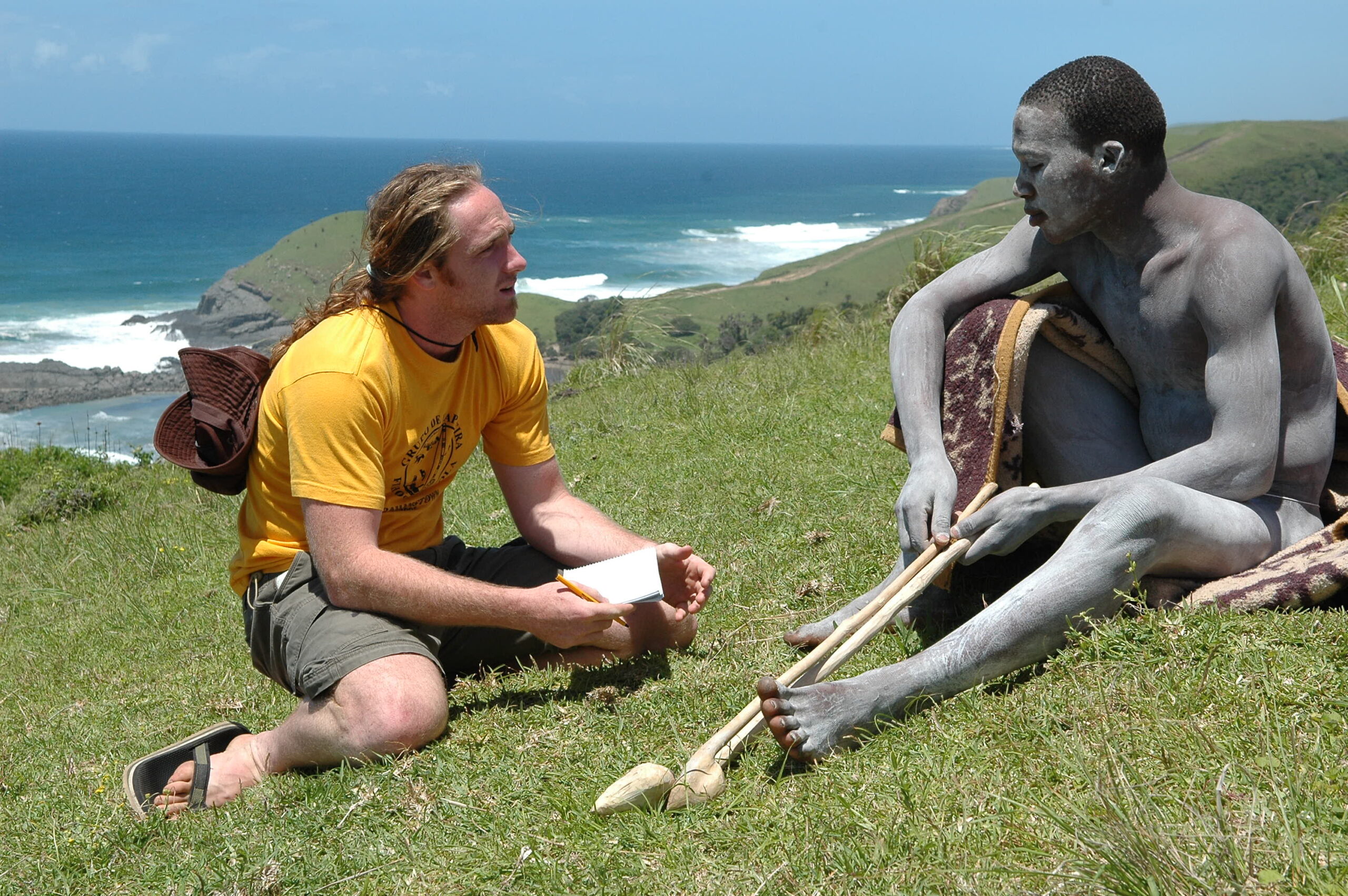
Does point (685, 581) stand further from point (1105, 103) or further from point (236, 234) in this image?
point (236, 234)

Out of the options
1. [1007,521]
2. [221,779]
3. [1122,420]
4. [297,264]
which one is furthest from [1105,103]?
[297,264]

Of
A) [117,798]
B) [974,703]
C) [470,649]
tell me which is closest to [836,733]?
[974,703]

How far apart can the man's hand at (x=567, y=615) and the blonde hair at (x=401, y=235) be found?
1.07m

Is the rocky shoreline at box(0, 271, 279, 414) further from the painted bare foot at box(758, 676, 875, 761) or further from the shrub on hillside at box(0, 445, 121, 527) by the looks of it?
the painted bare foot at box(758, 676, 875, 761)

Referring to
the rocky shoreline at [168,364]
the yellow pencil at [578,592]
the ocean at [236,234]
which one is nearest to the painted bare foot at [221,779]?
A: the yellow pencil at [578,592]

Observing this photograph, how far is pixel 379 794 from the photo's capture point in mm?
3156

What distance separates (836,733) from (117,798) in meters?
2.22

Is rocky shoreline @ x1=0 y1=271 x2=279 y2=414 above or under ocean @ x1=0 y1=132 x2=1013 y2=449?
under

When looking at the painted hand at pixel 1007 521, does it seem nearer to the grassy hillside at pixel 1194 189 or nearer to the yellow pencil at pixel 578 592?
the yellow pencil at pixel 578 592

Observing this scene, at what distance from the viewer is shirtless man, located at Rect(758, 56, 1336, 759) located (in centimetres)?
313

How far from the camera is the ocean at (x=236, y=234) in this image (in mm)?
44344

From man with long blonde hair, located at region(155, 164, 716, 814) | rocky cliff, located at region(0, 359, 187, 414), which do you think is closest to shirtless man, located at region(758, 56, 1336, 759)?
man with long blonde hair, located at region(155, 164, 716, 814)

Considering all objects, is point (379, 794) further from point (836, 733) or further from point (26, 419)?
point (26, 419)

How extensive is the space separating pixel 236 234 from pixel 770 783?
105093mm
